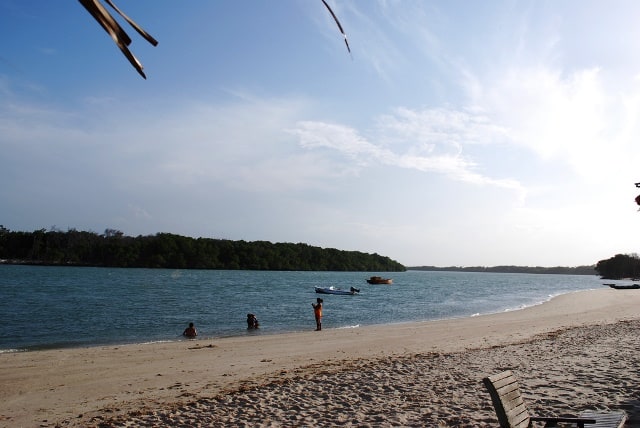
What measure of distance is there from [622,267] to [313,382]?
671 ft

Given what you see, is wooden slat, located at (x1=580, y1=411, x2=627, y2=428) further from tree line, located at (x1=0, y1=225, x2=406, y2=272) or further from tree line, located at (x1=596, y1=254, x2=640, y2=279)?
tree line, located at (x1=596, y1=254, x2=640, y2=279)

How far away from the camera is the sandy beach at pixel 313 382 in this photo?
27.4ft

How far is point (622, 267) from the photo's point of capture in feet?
600

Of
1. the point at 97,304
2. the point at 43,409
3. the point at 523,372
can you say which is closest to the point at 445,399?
the point at 523,372

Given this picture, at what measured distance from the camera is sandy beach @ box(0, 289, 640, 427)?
27.4ft

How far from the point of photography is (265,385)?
34.7 feet

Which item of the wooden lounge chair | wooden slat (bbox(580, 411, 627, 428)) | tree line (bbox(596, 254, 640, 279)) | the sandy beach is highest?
tree line (bbox(596, 254, 640, 279))

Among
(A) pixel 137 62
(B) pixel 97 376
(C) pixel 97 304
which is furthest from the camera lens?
(C) pixel 97 304

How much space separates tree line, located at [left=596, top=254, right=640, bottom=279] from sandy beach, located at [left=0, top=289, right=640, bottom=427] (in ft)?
599

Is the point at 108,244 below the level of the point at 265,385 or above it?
above

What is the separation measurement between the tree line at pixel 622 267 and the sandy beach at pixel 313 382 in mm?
182701

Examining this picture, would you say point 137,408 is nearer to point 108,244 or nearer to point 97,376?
point 97,376

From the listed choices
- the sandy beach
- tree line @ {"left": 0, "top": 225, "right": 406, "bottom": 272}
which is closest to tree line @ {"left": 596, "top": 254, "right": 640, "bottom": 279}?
tree line @ {"left": 0, "top": 225, "right": 406, "bottom": 272}

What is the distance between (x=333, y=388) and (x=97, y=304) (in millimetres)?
34496
